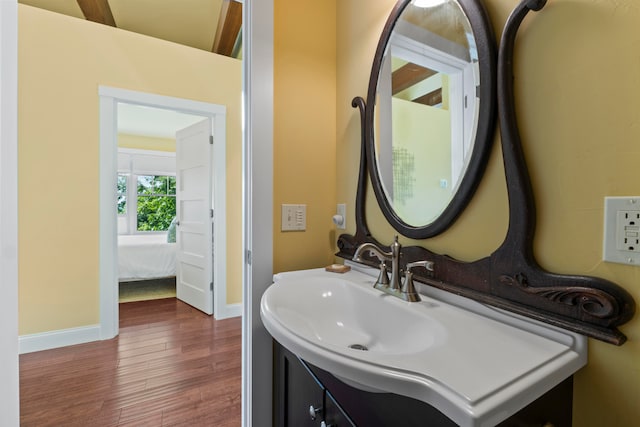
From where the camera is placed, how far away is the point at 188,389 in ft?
5.67

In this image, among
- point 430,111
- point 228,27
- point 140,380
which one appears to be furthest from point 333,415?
point 228,27

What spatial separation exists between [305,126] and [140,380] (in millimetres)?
1950

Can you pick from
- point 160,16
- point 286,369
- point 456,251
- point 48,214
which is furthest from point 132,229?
point 456,251

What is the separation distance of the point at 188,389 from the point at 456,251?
1.83 m

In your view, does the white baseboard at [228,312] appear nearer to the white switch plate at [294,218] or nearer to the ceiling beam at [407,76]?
the white switch plate at [294,218]

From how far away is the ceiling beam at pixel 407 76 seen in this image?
0.97 m

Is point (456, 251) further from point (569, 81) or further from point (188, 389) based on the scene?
point (188, 389)

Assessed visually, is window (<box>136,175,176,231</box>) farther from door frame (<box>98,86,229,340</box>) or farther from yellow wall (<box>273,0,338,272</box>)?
yellow wall (<box>273,0,338,272</box>)

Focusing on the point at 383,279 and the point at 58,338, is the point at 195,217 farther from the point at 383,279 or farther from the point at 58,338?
the point at 383,279

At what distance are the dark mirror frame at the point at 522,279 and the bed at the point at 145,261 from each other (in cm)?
373

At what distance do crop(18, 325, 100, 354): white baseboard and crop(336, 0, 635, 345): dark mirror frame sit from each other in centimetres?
283

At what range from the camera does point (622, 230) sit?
0.51 meters

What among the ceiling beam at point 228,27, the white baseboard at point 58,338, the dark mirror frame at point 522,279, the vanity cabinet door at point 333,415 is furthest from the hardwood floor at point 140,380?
the ceiling beam at point 228,27

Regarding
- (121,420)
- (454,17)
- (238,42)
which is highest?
(238,42)
